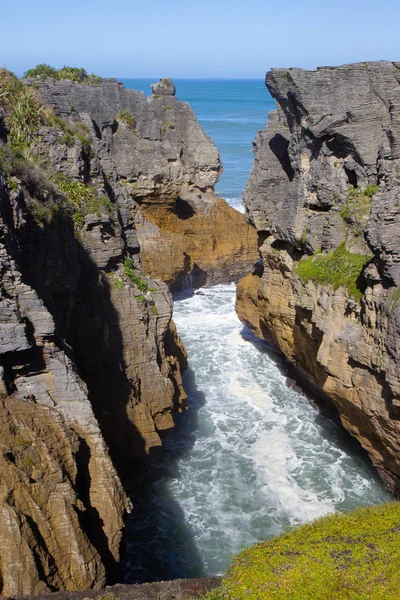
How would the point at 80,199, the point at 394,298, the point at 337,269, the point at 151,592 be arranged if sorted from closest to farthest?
the point at 151,592 < the point at 394,298 < the point at 80,199 < the point at 337,269

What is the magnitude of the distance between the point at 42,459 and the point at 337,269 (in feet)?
35.8

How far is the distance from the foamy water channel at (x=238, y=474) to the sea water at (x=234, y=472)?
32mm

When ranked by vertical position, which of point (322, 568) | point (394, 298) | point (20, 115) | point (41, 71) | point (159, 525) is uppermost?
point (41, 71)

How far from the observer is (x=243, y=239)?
34062mm

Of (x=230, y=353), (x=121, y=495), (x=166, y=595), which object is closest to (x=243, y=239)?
(x=230, y=353)

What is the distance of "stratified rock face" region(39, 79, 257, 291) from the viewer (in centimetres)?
2934

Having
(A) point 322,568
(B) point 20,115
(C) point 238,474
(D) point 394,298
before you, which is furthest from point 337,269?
(B) point 20,115

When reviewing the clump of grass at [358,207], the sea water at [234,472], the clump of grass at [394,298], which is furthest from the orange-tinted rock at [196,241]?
the clump of grass at [394,298]

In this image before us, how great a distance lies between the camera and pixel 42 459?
1078 centimetres

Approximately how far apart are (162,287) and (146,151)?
14399 mm

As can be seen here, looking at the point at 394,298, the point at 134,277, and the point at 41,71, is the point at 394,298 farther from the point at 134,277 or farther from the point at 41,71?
the point at 41,71

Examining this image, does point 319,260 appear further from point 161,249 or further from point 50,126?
point 161,249

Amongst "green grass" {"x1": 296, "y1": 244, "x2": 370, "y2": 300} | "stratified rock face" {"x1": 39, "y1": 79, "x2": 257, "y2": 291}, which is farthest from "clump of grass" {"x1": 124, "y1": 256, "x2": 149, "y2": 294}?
"stratified rock face" {"x1": 39, "y1": 79, "x2": 257, "y2": 291}

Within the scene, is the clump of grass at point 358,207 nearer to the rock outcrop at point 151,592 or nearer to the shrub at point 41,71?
the rock outcrop at point 151,592
